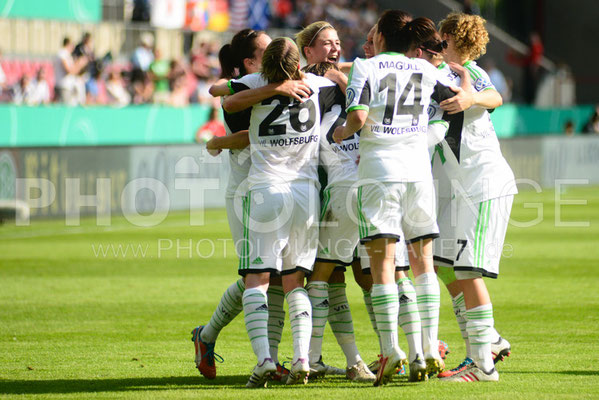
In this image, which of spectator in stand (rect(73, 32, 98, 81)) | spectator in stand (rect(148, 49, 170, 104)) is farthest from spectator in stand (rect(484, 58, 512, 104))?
spectator in stand (rect(73, 32, 98, 81))

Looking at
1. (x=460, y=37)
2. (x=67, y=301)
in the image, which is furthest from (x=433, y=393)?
(x=67, y=301)

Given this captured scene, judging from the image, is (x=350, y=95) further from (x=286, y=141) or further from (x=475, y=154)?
(x=475, y=154)

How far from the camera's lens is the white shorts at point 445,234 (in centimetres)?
629

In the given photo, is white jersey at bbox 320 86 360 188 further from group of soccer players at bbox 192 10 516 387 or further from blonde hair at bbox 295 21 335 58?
blonde hair at bbox 295 21 335 58

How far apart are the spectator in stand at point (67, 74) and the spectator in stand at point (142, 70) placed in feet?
5.79

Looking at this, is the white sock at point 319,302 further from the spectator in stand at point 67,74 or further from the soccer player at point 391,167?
the spectator in stand at point 67,74

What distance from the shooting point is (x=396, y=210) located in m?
5.92

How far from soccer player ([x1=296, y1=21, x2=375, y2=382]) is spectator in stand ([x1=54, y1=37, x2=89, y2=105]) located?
14.5 m

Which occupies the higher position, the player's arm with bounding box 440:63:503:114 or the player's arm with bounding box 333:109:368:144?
the player's arm with bounding box 440:63:503:114

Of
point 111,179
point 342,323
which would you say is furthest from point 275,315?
point 111,179

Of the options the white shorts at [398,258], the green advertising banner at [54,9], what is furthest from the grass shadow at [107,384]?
the green advertising banner at [54,9]

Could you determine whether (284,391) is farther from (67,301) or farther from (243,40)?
(67,301)

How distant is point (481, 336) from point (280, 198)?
1531mm

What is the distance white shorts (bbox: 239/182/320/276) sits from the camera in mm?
6035
